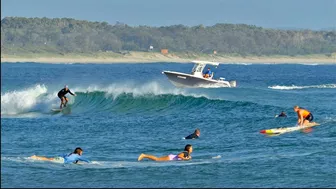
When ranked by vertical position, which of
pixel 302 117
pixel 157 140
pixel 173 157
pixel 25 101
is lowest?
pixel 173 157

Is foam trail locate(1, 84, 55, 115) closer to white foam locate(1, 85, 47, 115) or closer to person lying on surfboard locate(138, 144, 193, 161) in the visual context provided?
white foam locate(1, 85, 47, 115)

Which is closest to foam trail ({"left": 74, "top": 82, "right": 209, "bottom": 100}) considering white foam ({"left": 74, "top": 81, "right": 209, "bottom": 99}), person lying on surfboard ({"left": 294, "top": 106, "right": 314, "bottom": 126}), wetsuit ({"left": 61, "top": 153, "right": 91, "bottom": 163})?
white foam ({"left": 74, "top": 81, "right": 209, "bottom": 99})

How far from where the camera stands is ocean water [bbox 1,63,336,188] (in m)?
21.6

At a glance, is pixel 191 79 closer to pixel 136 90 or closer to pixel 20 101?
pixel 136 90

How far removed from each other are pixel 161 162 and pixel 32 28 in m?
176

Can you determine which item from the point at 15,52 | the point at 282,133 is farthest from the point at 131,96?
the point at 15,52

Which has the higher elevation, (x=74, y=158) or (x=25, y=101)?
(x=25, y=101)

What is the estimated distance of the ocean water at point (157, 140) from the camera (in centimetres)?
2156

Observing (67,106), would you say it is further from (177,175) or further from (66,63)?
(66,63)

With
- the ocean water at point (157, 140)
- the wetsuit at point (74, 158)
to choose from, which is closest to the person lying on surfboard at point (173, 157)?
the ocean water at point (157, 140)

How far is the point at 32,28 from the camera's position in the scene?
7781 inches

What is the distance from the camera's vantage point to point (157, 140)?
31.0 metres

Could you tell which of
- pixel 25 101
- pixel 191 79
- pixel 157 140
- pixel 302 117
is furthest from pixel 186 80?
pixel 157 140

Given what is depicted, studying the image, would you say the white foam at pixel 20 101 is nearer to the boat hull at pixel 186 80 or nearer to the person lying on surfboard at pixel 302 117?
the boat hull at pixel 186 80
